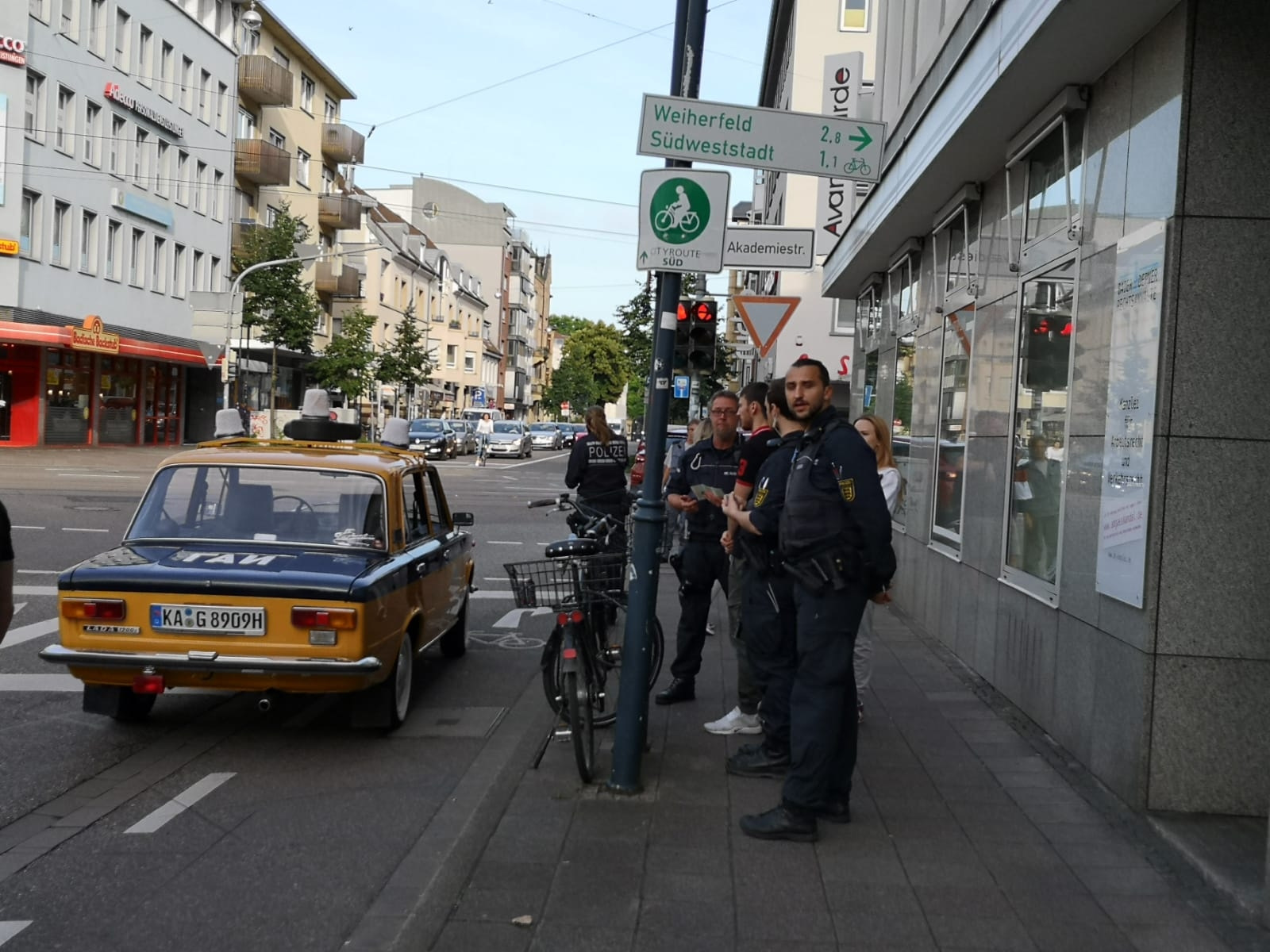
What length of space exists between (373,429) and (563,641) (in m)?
54.1

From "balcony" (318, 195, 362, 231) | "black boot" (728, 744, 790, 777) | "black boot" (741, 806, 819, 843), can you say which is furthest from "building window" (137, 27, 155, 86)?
"black boot" (741, 806, 819, 843)

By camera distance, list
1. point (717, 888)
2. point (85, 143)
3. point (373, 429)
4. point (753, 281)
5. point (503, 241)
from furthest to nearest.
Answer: point (503, 241)
point (373, 429)
point (753, 281)
point (85, 143)
point (717, 888)

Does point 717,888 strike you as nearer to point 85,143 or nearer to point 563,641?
point 563,641

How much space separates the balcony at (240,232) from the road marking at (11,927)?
Result: 48.5m

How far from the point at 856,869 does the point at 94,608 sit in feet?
12.8

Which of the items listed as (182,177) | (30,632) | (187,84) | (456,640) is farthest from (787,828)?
(187,84)

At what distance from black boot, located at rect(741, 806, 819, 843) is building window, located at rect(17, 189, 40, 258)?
34.6 m

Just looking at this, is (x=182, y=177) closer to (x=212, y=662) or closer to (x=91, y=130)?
(x=91, y=130)

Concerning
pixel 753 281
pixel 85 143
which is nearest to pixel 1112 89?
pixel 85 143

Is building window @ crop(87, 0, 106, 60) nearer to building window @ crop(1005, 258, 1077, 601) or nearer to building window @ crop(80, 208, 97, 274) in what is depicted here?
building window @ crop(80, 208, 97, 274)

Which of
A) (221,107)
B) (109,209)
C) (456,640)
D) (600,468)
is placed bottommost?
(456,640)

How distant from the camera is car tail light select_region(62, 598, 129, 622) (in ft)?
21.2

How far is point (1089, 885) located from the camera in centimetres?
474

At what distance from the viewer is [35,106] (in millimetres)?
35281
